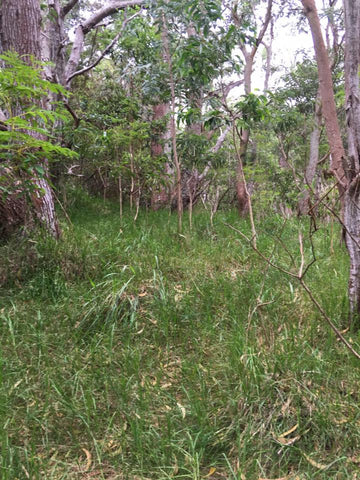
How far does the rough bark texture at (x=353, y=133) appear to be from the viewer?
234cm

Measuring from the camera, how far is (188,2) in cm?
367

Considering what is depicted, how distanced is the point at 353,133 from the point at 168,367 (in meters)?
1.89

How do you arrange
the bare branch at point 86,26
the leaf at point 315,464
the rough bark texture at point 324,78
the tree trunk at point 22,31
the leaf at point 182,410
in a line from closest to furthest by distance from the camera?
the leaf at point 315,464, the leaf at point 182,410, the tree trunk at point 22,31, the rough bark texture at point 324,78, the bare branch at point 86,26

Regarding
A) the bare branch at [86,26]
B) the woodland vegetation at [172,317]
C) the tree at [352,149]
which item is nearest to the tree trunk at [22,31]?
the woodland vegetation at [172,317]

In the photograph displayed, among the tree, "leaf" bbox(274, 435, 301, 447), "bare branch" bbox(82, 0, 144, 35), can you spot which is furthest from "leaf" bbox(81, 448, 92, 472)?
"bare branch" bbox(82, 0, 144, 35)

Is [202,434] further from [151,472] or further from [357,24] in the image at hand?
[357,24]

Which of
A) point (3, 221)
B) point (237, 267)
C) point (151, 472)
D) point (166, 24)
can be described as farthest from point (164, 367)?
point (166, 24)

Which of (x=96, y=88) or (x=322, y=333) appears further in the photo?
(x=96, y=88)

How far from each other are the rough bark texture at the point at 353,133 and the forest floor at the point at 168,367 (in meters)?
0.22

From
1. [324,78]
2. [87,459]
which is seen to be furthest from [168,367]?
[324,78]

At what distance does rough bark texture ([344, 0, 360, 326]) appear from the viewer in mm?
2342

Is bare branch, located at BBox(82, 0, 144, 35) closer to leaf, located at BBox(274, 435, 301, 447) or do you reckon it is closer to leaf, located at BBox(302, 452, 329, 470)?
leaf, located at BBox(274, 435, 301, 447)

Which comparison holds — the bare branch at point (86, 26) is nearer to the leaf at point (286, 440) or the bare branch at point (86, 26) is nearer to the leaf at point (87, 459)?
the leaf at point (87, 459)

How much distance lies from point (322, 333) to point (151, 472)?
4.51ft
